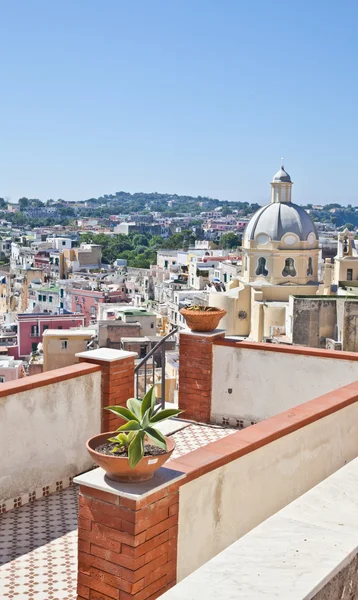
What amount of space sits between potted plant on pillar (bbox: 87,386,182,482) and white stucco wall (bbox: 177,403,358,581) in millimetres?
192

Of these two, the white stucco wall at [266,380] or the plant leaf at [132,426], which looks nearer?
the plant leaf at [132,426]

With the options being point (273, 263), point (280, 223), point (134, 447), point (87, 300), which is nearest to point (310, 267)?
point (273, 263)

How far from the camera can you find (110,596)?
2432 mm

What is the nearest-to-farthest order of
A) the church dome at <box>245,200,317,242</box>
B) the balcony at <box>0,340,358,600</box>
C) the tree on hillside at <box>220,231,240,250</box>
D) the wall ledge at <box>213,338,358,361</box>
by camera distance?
1. the balcony at <box>0,340,358,600</box>
2. the wall ledge at <box>213,338,358,361</box>
3. the church dome at <box>245,200,317,242</box>
4. the tree on hillside at <box>220,231,240,250</box>

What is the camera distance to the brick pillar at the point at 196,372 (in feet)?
16.3

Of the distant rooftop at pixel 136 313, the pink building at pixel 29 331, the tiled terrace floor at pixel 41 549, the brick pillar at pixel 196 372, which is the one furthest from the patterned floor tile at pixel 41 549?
the pink building at pixel 29 331

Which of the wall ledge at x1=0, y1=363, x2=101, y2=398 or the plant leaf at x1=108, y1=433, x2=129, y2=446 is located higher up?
the plant leaf at x1=108, y1=433, x2=129, y2=446

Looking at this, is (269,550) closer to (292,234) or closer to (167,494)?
(167,494)

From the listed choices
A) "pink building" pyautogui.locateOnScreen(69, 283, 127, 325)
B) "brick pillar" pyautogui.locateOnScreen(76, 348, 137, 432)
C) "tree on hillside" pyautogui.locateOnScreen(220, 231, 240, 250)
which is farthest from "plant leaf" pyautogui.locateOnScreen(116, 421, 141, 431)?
"tree on hillside" pyautogui.locateOnScreen(220, 231, 240, 250)

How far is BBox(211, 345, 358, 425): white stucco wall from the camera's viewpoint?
15.4 ft

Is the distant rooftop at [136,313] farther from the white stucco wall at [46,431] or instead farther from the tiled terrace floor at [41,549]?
the tiled terrace floor at [41,549]

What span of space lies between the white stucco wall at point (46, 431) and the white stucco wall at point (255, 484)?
136 centimetres

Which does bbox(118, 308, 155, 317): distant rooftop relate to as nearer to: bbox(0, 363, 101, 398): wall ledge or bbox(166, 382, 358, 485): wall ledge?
bbox(0, 363, 101, 398): wall ledge

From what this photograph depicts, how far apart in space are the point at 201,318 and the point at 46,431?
1.46 m
